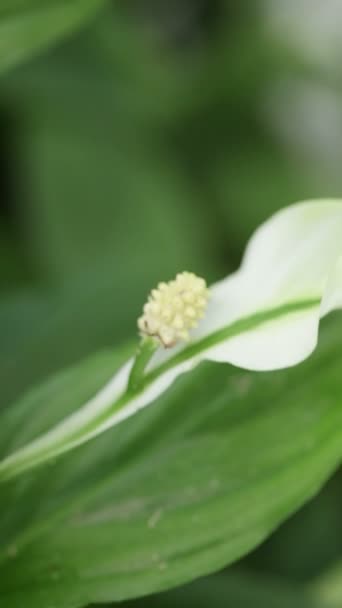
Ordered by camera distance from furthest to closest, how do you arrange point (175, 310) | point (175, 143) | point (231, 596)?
point (175, 143)
point (231, 596)
point (175, 310)

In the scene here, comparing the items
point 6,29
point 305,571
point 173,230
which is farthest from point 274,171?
point 6,29

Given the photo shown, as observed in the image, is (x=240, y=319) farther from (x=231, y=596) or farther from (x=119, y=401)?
(x=231, y=596)

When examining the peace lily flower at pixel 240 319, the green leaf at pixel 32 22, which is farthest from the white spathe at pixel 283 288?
the green leaf at pixel 32 22

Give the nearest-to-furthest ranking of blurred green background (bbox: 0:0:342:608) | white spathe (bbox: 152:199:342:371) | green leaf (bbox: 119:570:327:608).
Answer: white spathe (bbox: 152:199:342:371), green leaf (bbox: 119:570:327:608), blurred green background (bbox: 0:0:342:608)

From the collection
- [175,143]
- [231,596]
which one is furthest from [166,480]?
[175,143]

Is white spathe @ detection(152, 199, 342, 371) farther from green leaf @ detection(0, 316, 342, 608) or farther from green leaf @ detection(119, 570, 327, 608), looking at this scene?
green leaf @ detection(119, 570, 327, 608)

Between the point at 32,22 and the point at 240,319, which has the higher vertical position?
the point at 32,22

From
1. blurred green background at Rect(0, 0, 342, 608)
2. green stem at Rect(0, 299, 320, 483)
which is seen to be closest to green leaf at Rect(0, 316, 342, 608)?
green stem at Rect(0, 299, 320, 483)
